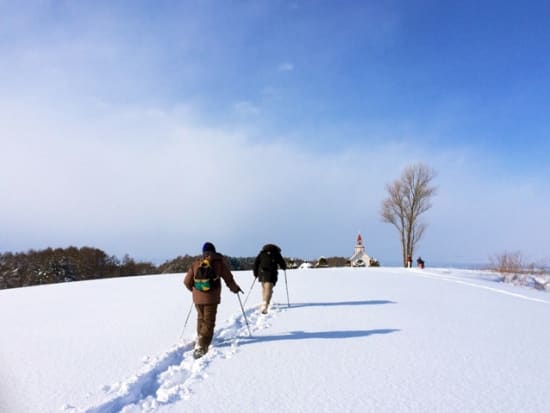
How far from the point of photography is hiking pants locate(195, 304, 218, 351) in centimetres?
667

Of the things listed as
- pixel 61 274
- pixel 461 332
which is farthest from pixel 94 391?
pixel 61 274

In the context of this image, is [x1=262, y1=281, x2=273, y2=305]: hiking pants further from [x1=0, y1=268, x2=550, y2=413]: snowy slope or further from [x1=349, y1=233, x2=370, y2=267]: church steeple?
[x1=349, y1=233, x2=370, y2=267]: church steeple

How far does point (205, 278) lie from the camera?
705cm

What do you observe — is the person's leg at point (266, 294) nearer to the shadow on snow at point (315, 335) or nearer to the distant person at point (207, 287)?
the shadow on snow at point (315, 335)

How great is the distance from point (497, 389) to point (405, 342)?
87.6 inches

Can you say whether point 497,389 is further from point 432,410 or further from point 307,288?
point 307,288

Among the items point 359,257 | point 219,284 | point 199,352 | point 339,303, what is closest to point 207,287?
point 219,284

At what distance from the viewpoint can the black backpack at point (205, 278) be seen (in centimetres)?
703

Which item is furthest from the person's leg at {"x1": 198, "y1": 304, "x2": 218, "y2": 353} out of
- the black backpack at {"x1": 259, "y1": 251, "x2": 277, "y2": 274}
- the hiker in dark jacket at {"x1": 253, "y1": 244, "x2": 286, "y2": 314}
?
the black backpack at {"x1": 259, "y1": 251, "x2": 277, "y2": 274}

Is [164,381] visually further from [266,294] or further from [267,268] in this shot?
[267,268]

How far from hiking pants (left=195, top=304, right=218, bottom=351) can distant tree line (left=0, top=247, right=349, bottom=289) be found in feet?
124

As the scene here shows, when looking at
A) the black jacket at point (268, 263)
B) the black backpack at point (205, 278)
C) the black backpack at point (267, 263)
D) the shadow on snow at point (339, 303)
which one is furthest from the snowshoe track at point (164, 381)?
the shadow on snow at point (339, 303)

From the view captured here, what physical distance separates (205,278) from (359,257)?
129 ft

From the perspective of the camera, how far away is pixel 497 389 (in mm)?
4707
